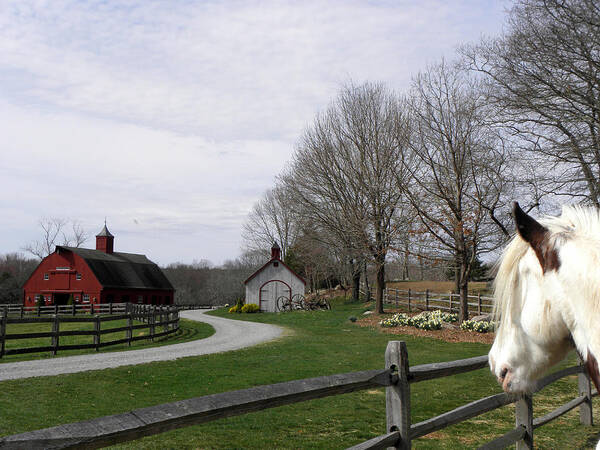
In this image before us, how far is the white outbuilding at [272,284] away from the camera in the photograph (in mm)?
41438

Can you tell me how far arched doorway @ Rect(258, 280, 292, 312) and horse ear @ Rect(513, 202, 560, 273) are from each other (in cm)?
3998

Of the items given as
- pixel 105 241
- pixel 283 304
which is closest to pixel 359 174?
pixel 283 304

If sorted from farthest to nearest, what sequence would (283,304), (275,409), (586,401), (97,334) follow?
(283,304) → (97,334) → (275,409) → (586,401)

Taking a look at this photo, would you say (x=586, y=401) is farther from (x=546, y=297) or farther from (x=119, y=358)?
(x=119, y=358)

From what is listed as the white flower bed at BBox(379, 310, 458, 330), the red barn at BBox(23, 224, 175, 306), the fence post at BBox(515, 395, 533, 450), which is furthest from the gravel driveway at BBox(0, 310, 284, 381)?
the red barn at BBox(23, 224, 175, 306)

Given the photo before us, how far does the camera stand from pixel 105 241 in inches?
2056

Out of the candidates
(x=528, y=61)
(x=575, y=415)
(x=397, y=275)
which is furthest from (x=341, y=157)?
(x=397, y=275)

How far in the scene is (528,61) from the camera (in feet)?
48.0

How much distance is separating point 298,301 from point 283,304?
149cm

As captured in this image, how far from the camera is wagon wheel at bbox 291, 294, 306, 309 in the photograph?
128ft

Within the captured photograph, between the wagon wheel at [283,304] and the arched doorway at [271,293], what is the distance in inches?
13.2

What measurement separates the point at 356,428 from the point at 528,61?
12.4 metres

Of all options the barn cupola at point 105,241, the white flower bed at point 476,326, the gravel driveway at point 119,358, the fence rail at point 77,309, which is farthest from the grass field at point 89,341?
the barn cupola at point 105,241

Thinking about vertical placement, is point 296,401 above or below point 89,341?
above
